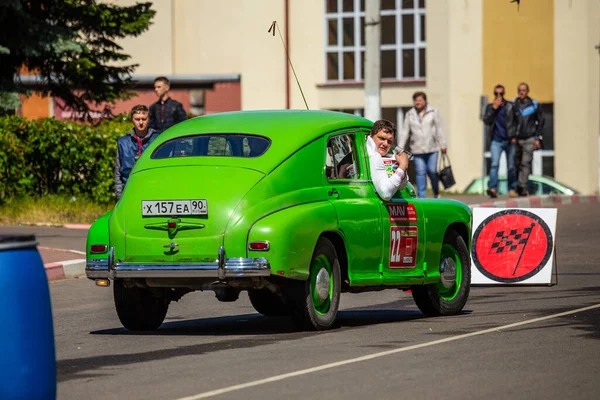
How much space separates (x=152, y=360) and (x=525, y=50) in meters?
41.6

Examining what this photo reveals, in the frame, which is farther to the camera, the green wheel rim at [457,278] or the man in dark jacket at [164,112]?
the man in dark jacket at [164,112]

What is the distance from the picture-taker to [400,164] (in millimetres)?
Result: 13336

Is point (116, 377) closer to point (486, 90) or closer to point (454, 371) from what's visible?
point (454, 371)

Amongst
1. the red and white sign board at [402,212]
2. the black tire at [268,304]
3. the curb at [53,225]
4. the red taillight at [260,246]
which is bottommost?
the black tire at [268,304]

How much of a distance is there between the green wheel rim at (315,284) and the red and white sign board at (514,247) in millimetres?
4264

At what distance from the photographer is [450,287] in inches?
551

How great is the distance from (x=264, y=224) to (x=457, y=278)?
3104mm

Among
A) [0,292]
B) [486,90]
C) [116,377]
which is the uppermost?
[486,90]

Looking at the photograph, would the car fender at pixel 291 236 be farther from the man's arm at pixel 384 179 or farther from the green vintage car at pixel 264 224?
the man's arm at pixel 384 179

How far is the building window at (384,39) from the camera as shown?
53.8 metres

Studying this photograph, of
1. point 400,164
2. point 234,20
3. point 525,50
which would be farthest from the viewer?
point 234,20

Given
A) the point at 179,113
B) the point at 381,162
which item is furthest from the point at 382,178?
the point at 179,113

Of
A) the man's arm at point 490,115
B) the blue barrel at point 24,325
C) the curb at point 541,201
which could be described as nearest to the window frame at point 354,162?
the blue barrel at point 24,325

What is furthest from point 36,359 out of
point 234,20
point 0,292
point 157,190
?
point 234,20
